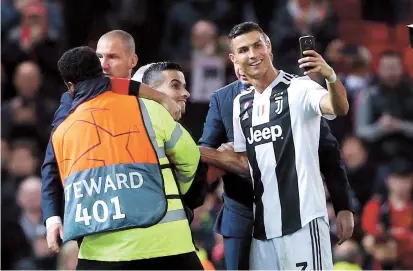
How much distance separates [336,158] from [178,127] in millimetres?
1153

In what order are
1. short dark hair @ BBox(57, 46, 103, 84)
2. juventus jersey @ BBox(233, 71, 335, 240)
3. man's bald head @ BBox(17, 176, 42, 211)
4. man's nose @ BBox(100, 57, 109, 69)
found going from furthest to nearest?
1. man's bald head @ BBox(17, 176, 42, 211)
2. man's nose @ BBox(100, 57, 109, 69)
3. juventus jersey @ BBox(233, 71, 335, 240)
4. short dark hair @ BBox(57, 46, 103, 84)

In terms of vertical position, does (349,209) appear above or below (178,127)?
below

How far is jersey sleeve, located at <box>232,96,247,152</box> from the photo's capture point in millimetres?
6023

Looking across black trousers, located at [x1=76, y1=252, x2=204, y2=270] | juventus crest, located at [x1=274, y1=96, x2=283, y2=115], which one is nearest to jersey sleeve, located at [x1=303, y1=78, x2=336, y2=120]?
juventus crest, located at [x1=274, y1=96, x2=283, y2=115]

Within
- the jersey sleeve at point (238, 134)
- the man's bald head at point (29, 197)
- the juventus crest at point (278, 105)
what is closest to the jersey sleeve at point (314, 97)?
the juventus crest at point (278, 105)

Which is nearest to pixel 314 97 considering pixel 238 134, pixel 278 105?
pixel 278 105

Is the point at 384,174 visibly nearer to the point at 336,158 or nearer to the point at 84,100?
the point at 336,158

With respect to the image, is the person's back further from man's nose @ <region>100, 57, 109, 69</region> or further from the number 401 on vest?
man's nose @ <region>100, 57, 109, 69</region>

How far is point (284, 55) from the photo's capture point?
35.0 ft

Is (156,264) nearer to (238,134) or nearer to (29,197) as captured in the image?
(238,134)

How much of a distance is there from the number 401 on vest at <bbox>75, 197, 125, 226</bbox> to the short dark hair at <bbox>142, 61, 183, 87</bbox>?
1.02 metres

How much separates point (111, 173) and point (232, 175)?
1.16 m

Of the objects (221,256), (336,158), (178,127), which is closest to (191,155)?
(178,127)

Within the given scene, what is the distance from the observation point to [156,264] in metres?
5.17
